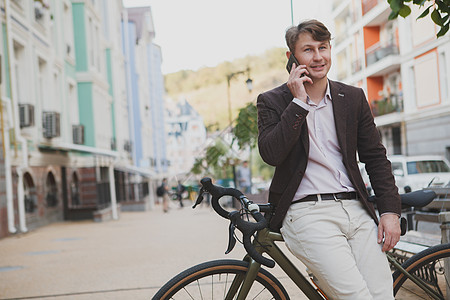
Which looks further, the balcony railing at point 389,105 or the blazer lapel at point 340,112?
the balcony railing at point 389,105

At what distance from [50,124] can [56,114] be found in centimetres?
46

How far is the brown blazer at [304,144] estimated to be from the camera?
8.00 feet

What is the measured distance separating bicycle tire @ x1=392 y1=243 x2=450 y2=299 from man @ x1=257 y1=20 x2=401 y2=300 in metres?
0.40

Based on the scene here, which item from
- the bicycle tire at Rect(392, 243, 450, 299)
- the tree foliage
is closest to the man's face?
the bicycle tire at Rect(392, 243, 450, 299)

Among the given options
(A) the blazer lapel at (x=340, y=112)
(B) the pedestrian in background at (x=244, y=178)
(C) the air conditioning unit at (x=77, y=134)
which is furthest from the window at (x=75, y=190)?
(A) the blazer lapel at (x=340, y=112)

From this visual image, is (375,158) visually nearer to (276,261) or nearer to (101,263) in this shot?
(276,261)

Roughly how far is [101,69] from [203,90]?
41.2m

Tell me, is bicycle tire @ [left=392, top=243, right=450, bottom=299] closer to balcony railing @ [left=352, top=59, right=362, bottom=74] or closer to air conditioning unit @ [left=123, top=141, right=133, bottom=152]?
balcony railing @ [left=352, top=59, right=362, bottom=74]

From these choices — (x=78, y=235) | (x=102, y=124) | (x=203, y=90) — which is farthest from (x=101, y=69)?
(x=203, y=90)

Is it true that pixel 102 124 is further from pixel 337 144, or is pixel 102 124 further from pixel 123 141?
pixel 337 144

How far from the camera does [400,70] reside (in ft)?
97.7

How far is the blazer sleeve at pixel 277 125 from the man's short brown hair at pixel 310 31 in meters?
0.25

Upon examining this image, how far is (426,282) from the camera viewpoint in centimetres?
294

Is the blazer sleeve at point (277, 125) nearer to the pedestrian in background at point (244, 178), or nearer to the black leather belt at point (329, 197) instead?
the black leather belt at point (329, 197)
